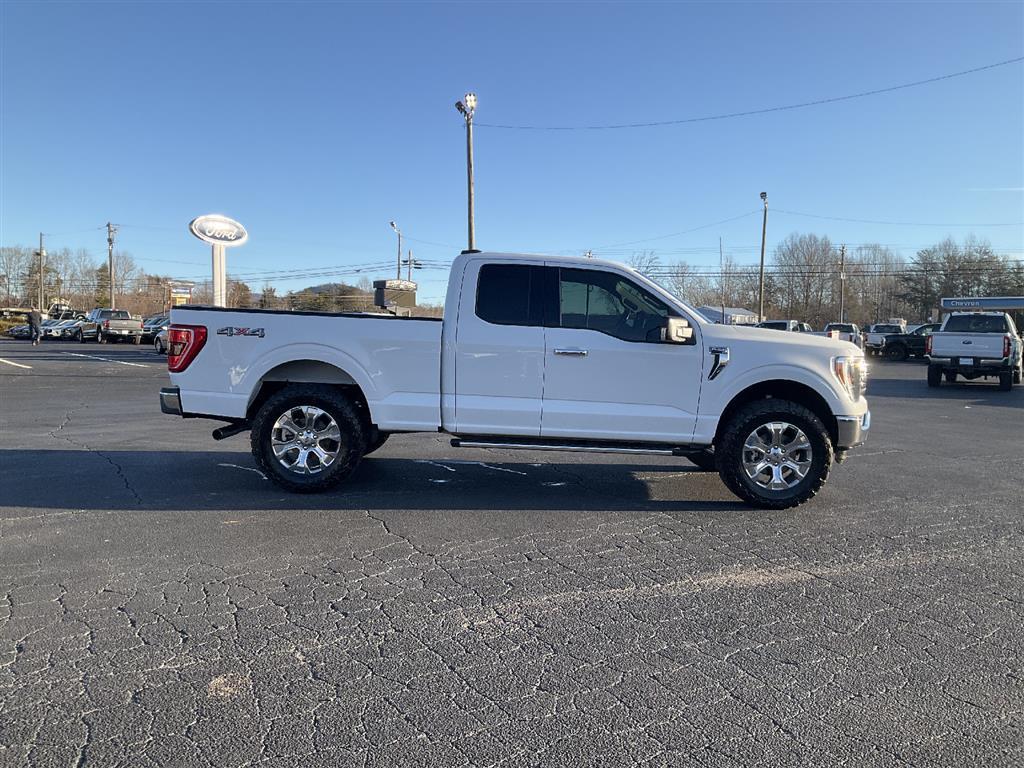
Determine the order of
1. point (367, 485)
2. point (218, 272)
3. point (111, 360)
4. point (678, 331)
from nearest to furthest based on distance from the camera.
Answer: point (678, 331)
point (367, 485)
point (218, 272)
point (111, 360)

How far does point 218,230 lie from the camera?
15211mm

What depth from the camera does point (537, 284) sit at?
6.38 meters

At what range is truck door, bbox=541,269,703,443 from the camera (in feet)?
20.4

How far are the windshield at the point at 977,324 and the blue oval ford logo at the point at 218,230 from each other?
18.0m

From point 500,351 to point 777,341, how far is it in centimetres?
237

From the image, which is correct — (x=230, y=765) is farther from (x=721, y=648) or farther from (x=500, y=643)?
(x=721, y=648)

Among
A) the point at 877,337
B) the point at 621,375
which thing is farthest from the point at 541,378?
the point at 877,337

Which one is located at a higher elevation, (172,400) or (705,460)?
(172,400)

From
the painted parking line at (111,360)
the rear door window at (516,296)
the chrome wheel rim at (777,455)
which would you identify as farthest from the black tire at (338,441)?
the painted parking line at (111,360)

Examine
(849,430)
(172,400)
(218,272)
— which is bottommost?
(849,430)

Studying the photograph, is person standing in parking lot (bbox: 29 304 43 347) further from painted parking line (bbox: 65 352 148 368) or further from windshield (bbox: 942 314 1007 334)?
windshield (bbox: 942 314 1007 334)

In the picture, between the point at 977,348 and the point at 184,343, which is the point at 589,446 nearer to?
the point at 184,343

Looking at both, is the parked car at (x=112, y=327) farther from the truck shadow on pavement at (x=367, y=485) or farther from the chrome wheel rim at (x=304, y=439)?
the chrome wheel rim at (x=304, y=439)

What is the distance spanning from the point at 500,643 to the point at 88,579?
2.59 m
